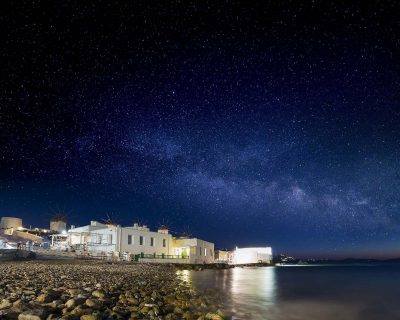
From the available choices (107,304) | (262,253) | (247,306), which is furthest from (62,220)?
(107,304)

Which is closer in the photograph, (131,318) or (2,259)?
(131,318)

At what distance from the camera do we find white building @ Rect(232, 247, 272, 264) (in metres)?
87.1

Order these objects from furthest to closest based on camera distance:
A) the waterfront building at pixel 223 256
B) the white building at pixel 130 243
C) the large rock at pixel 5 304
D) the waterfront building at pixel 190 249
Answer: the waterfront building at pixel 223 256 < the waterfront building at pixel 190 249 < the white building at pixel 130 243 < the large rock at pixel 5 304

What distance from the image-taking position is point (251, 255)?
89188 millimetres

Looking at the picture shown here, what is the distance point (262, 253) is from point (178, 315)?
8589 cm

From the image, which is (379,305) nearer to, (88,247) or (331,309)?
(331,309)

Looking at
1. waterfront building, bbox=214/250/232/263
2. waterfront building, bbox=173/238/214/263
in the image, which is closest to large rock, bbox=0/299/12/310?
waterfront building, bbox=173/238/214/263

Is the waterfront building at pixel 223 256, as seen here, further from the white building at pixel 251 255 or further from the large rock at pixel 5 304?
the large rock at pixel 5 304

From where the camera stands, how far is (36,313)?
7.50 metres

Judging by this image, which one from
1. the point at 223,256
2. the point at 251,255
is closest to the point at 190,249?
the point at 223,256

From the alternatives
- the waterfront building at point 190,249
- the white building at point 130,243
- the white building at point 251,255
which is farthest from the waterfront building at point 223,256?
the white building at point 130,243

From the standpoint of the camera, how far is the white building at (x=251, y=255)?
8711 cm

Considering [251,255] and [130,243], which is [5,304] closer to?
[130,243]

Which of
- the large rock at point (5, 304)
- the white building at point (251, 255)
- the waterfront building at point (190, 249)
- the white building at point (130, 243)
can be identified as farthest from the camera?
the white building at point (251, 255)
